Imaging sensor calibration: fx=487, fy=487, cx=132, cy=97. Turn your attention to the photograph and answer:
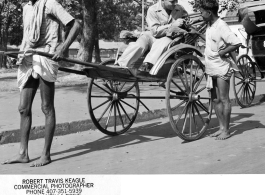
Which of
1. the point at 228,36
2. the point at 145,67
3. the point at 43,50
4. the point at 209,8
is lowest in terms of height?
the point at 145,67

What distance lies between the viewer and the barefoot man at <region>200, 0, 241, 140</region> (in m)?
7.00

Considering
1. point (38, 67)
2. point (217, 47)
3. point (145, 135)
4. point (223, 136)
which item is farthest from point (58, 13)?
Answer: point (223, 136)

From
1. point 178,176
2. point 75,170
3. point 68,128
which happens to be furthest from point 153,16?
point 178,176

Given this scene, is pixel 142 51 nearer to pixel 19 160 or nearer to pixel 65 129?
pixel 65 129

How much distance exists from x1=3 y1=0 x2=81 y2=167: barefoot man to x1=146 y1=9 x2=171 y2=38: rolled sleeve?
1.78m

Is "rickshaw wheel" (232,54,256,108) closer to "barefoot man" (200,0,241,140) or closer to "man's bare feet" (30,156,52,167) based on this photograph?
→ "barefoot man" (200,0,241,140)

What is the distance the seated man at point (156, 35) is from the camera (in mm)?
6801

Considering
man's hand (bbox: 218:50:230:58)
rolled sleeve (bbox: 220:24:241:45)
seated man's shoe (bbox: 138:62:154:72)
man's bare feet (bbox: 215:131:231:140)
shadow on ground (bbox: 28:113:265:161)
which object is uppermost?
rolled sleeve (bbox: 220:24:241:45)

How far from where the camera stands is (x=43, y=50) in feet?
18.5

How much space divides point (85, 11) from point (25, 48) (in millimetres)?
12352

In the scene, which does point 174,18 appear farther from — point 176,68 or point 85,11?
point 85,11

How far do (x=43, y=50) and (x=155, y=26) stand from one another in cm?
220

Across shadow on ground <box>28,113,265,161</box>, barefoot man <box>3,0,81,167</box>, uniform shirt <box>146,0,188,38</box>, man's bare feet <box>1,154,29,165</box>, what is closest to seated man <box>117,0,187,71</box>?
uniform shirt <box>146,0,188,38</box>

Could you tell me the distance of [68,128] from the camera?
8.06m
